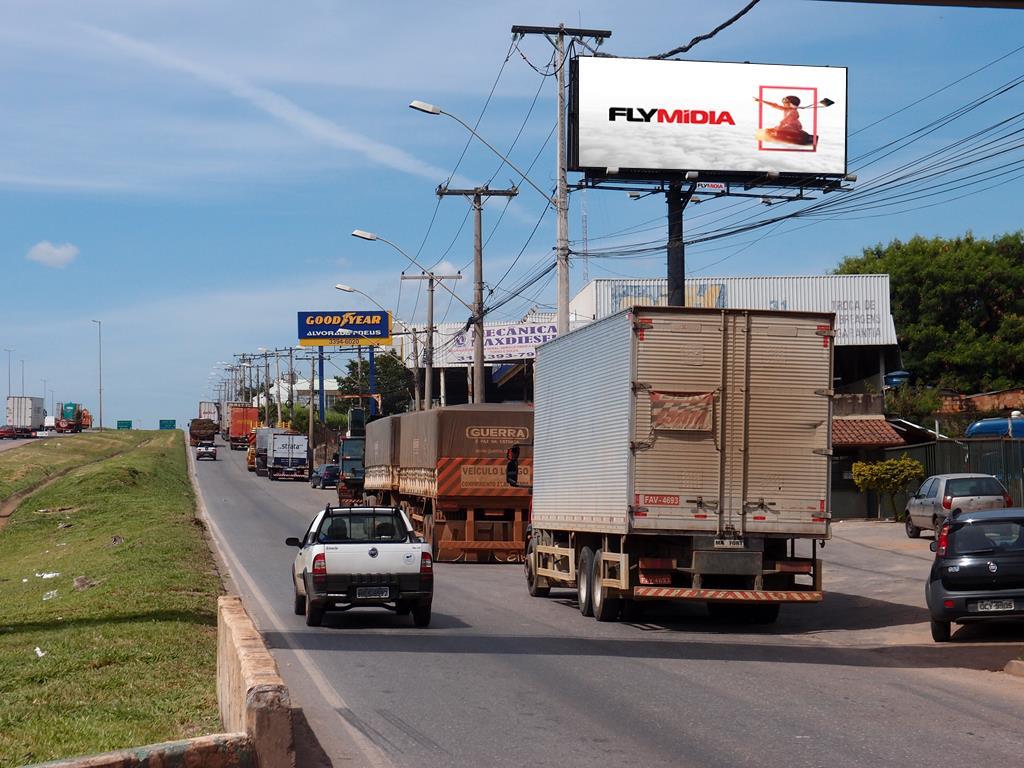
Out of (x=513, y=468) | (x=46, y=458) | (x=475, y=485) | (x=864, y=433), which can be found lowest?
(x=46, y=458)

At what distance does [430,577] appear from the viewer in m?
17.5

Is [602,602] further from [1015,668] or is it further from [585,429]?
[1015,668]

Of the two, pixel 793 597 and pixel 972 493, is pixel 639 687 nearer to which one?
pixel 793 597

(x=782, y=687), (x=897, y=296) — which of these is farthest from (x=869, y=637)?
(x=897, y=296)

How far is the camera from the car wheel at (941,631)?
634 inches

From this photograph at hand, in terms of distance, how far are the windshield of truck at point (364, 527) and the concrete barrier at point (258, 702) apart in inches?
321

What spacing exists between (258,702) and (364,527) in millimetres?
10921

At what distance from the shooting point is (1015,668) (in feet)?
43.3

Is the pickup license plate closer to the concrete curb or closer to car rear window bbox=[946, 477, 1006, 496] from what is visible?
the concrete curb

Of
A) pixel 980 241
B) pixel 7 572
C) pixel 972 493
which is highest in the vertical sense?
pixel 980 241

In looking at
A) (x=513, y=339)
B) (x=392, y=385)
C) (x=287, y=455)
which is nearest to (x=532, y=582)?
(x=513, y=339)

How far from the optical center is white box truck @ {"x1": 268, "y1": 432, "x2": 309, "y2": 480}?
84312mm

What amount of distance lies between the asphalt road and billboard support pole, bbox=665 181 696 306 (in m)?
19.7

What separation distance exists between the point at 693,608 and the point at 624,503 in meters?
4.91
